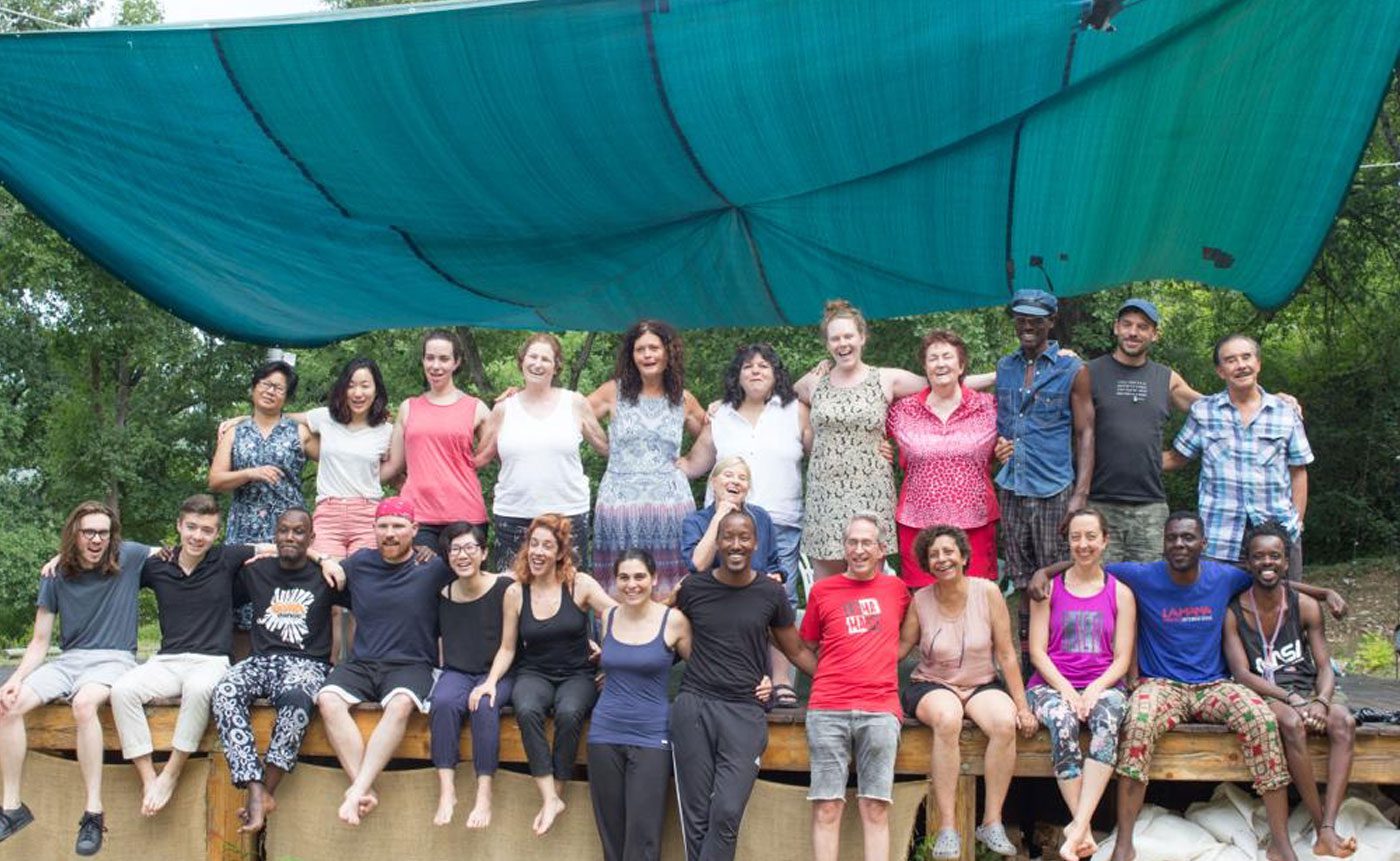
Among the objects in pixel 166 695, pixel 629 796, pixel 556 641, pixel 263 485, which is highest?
pixel 263 485

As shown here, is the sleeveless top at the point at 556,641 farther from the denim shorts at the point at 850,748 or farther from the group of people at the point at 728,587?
the denim shorts at the point at 850,748

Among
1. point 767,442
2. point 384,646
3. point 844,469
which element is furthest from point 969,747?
point 384,646

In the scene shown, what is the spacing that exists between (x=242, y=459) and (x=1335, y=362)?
1342cm

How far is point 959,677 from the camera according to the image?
4.56 m

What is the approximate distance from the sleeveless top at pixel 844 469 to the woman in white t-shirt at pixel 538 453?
794 millimetres

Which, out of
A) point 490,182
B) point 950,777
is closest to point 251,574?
point 490,182

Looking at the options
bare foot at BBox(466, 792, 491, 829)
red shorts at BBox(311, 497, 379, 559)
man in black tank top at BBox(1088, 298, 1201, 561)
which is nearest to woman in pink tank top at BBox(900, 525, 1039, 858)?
man in black tank top at BBox(1088, 298, 1201, 561)

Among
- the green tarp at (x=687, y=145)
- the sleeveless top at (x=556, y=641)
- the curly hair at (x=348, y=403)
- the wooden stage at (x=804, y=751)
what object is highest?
the green tarp at (x=687, y=145)

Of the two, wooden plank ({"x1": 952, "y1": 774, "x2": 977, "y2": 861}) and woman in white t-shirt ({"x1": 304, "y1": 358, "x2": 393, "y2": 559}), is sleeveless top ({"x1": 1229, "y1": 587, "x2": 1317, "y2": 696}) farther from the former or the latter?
woman in white t-shirt ({"x1": 304, "y1": 358, "x2": 393, "y2": 559})

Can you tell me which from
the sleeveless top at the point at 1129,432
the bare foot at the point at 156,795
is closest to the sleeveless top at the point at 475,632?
the bare foot at the point at 156,795

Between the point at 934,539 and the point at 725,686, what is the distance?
83 cm

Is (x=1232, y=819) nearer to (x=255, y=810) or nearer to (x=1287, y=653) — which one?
(x=1287, y=653)

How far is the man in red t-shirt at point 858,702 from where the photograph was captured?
4.40 m

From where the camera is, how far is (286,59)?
418 centimetres
